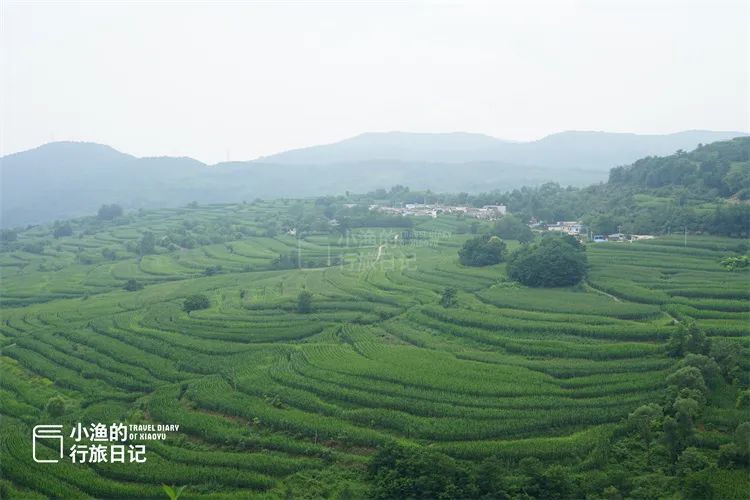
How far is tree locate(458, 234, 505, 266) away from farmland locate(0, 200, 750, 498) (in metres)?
1.55

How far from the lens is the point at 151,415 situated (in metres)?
27.1

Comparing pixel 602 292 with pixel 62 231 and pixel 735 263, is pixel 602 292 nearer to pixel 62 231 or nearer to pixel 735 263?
pixel 735 263

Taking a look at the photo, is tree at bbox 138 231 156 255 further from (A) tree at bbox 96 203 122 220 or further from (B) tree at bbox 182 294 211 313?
(B) tree at bbox 182 294 211 313

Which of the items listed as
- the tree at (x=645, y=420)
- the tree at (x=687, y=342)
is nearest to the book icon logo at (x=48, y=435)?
the tree at (x=645, y=420)

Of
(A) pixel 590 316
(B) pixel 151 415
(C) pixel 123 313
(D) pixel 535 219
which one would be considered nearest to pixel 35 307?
(C) pixel 123 313

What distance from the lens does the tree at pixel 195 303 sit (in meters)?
44.6

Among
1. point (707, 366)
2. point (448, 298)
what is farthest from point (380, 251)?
point (707, 366)

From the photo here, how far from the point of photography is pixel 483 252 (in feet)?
173

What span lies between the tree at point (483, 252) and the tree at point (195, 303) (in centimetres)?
2167

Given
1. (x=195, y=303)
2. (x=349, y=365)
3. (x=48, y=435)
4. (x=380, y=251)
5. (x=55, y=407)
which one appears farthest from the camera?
(x=380, y=251)

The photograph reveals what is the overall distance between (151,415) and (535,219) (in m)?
63.9

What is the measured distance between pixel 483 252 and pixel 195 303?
23.4 meters

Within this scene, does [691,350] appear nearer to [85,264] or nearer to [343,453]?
[343,453]

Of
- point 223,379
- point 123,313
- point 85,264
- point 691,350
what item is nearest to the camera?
point 691,350
